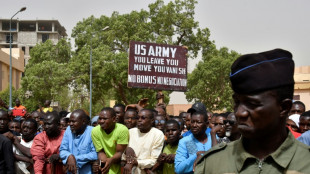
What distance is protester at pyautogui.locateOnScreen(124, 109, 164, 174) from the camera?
662 cm

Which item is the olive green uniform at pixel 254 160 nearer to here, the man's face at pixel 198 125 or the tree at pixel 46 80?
the man's face at pixel 198 125

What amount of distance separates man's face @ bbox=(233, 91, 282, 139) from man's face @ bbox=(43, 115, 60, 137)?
5130 mm

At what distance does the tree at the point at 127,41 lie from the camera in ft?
98.8

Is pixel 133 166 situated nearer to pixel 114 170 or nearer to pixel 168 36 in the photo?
pixel 114 170

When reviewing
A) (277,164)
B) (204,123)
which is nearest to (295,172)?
(277,164)

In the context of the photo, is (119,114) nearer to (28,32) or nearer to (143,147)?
(143,147)

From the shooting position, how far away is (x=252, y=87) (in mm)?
2066

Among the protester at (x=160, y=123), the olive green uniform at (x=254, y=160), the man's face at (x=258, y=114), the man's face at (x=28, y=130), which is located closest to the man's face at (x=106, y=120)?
the man's face at (x=28, y=130)

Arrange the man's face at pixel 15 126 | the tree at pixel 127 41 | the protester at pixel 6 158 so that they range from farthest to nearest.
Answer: the tree at pixel 127 41 → the man's face at pixel 15 126 → the protester at pixel 6 158

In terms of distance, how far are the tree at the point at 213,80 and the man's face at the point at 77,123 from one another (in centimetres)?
2683

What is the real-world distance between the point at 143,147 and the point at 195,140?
1.18 meters

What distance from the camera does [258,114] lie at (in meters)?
2.08

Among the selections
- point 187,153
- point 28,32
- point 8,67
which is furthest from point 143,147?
point 28,32

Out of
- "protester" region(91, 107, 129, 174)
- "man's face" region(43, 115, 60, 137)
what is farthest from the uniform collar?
"man's face" region(43, 115, 60, 137)
